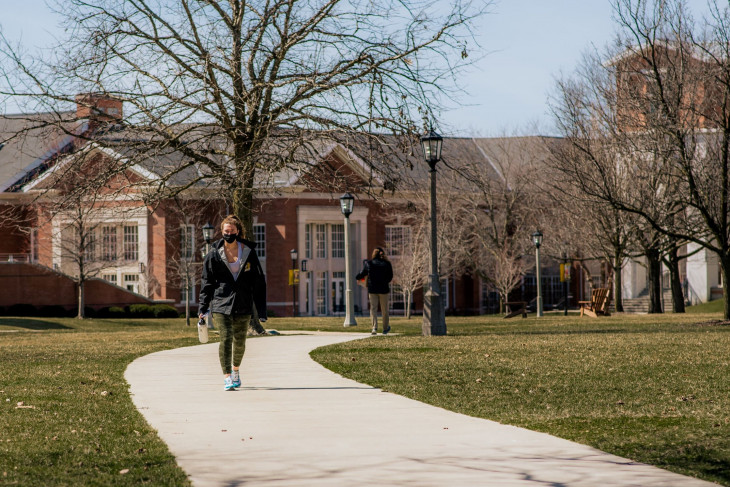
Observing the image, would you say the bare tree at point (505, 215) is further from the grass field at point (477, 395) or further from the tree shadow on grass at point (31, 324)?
the grass field at point (477, 395)

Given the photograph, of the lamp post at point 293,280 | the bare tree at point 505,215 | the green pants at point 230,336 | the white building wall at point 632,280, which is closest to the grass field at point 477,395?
the green pants at point 230,336

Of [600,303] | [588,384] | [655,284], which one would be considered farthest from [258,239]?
[588,384]

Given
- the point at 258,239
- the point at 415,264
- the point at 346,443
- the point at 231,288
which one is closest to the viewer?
the point at 346,443

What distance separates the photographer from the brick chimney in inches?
810

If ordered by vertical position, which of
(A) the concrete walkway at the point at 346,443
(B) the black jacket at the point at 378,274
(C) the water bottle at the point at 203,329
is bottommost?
(A) the concrete walkway at the point at 346,443

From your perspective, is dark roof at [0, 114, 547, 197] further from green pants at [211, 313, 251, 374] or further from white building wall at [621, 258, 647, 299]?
green pants at [211, 313, 251, 374]

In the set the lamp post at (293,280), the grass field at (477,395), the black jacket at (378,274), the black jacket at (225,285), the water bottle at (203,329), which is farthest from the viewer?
the lamp post at (293,280)

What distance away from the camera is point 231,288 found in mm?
10023

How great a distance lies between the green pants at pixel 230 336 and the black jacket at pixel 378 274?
377 inches

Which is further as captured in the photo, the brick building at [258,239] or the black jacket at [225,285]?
the brick building at [258,239]

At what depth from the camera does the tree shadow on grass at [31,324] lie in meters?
34.8

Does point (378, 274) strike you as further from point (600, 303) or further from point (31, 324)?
point (31, 324)

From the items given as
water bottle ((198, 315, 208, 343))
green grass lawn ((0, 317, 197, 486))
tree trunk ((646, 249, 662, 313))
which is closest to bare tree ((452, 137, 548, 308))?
tree trunk ((646, 249, 662, 313))

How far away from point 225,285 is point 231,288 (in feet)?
0.25
